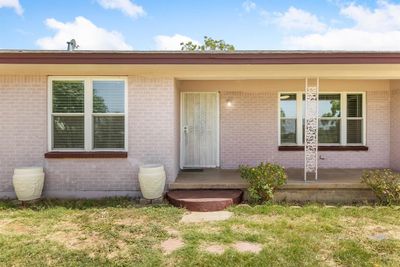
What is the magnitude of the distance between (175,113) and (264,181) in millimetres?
2476

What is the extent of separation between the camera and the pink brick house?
5730mm

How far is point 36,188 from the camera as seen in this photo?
6148 millimetres

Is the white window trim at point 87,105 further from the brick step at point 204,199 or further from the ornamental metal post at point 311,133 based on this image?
the ornamental metal post at point 311,133

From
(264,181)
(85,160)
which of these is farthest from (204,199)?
(85,160)

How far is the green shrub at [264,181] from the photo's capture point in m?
6.00

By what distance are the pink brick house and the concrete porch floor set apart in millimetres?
466

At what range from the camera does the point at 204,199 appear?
19.2 feet

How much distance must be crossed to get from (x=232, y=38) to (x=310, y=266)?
26.4 meters

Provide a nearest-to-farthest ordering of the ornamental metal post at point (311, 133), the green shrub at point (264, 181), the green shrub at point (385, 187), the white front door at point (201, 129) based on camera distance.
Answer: the green shrub at point (385, 187), the green shrub at point (264, 181), the ornamental metal post at point (311, 133), the white front door at point (201, 129)

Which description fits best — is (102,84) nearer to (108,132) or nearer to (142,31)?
(108,132)

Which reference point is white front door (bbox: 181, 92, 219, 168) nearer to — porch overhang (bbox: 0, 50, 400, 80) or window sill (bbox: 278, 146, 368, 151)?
A: window sill (bbox: 278, 146, 368, 151)

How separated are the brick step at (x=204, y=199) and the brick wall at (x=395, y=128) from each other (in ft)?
15.2

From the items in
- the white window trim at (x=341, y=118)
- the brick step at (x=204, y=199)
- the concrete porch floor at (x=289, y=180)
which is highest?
the white window trim at (x=341, y=118)

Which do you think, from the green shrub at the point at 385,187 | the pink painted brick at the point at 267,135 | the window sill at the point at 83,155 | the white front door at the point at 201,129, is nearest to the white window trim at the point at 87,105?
the window sill at the point at 83,155
